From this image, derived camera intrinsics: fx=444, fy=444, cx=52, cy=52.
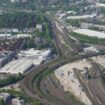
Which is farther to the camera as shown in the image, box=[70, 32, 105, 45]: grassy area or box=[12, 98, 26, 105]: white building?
box=[70, 32, 105, 45]: grassy area

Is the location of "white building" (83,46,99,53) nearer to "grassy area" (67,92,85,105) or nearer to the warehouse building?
the warehouse building

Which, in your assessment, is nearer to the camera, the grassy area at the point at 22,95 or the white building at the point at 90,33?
the grassy area at the point at 22,95

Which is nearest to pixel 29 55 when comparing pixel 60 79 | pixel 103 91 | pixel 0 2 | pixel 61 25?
pixel 60 79

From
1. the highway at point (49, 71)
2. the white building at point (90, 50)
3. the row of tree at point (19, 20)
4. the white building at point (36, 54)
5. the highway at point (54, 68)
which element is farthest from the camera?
the row of tree at point (19, 20)

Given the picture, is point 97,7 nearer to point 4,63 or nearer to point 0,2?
point 0,2

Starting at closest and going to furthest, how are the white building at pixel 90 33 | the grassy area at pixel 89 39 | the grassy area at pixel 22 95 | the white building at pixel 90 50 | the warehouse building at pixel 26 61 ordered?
1. the grassy area at pixel 22 95
2. the warehouse building at pixel 26 61
3. the white building at pixel 90 50
4. the grassy area at pixel 89 39
5. the white building at pixel 90 33

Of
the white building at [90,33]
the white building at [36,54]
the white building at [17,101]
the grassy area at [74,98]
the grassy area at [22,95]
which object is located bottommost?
the white building at [90,33]

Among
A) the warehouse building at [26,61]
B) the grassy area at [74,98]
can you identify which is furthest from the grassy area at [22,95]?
the warehouse building at [26,61]

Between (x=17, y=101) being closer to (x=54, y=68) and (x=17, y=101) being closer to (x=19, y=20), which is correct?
(x=54, y=68)

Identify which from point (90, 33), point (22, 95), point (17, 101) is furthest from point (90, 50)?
point (17, 101)

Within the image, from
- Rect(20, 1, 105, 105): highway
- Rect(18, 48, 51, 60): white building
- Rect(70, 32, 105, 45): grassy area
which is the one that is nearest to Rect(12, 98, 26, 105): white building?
Rect(20, 1, 105, 105): highway

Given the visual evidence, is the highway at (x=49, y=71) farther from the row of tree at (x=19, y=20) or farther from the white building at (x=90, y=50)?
the row of tree at (x=19, y=20)

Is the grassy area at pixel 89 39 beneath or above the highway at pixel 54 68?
beneath
